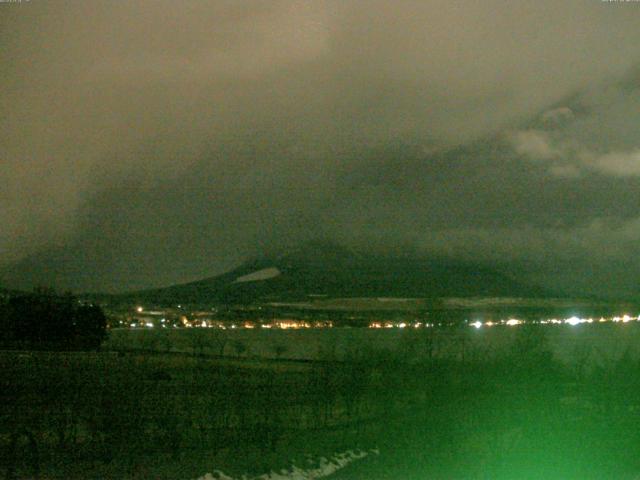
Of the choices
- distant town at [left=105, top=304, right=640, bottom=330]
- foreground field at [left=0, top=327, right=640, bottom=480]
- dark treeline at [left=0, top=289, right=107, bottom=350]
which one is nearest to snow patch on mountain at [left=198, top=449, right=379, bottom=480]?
foreground field at [left=0, top=327, right=640, bottom=480]

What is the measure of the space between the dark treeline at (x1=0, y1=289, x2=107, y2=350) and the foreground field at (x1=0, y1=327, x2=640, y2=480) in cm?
1472

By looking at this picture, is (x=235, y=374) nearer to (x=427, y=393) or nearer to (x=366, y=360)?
(x=366, y=360)

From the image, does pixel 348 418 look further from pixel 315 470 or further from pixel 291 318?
pixel 291 318

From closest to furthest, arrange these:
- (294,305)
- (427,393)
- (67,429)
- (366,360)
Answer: (67,429), (427,393), (366,360), (294,305)

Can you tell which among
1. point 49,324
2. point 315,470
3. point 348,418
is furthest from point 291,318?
point 315,470

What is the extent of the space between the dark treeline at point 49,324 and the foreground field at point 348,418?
579 inches

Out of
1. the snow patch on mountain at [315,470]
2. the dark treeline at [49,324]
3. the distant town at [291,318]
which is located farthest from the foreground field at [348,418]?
the distant town at [291,318]

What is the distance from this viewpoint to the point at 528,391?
2523 centimetres

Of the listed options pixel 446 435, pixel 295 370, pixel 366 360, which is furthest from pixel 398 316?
pixel 446 435

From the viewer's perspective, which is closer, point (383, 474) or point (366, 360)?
point (383, 474)

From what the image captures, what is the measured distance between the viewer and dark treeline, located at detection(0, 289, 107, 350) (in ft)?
165

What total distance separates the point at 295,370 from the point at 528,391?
59.1 feet

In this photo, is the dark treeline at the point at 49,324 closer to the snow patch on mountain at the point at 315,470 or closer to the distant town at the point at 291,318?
the snow patch on mountain at the point at 315,470

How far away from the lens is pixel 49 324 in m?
50.8
